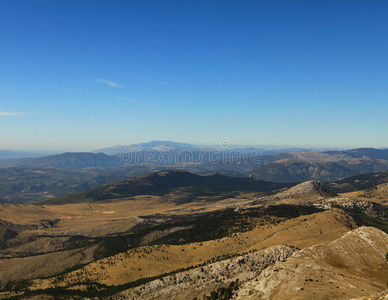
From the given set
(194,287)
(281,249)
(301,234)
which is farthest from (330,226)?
(194,287)

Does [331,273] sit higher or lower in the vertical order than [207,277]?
higher

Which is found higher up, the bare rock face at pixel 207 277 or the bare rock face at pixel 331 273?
the bare rock face at pixel 331 273

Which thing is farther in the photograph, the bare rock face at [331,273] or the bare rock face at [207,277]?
the bare rock face at [207,277]

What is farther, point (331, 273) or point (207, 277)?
point (207, 277)

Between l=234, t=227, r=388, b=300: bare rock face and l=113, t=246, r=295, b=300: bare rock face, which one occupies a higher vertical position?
l=234, t=227, r=388, b=300: bare rock face

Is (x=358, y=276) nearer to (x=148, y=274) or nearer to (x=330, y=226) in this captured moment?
(x=330, y=226)

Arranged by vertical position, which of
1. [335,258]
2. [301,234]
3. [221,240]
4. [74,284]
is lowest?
[74,284]

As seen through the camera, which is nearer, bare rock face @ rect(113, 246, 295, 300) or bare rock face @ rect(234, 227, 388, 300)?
bare rock face @ rect(234, 227, 388, 300)

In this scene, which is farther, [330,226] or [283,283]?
[330,226]
